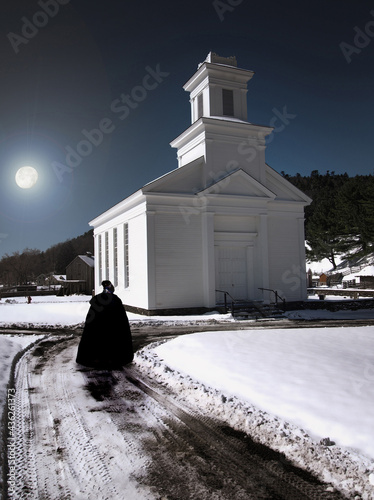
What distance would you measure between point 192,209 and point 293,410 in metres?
15.4

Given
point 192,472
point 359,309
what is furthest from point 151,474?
point 359,309

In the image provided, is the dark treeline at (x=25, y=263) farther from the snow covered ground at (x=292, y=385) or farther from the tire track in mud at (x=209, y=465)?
the tire track in mud at (x=209, y=465)

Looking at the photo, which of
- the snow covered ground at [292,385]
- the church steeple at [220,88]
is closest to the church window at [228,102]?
the church steeple at [220,88]

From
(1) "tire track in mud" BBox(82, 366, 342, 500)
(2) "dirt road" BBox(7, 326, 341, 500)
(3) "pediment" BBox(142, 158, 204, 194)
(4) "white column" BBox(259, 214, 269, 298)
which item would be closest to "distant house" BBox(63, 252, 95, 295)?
(3) "pediment" BBox(142, 158, 204, 194)

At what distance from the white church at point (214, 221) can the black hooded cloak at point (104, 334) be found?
9853mm

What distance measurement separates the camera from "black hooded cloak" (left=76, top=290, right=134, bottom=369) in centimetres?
841

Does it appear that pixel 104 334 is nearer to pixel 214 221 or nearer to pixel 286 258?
pixel 214 221

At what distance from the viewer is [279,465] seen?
13.2ft

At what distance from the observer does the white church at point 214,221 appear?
19312mm

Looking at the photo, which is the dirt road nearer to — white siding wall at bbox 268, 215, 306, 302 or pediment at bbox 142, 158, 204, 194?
pediment at bbox 142, 158, 204, 194

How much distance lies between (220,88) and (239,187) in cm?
590

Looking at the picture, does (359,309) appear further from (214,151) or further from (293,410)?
(293,410)

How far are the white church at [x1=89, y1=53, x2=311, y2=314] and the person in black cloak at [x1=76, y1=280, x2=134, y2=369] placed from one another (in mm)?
9854

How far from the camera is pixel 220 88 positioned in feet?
72.5
